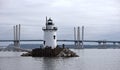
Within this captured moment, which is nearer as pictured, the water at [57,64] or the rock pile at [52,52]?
the water at [57,64]

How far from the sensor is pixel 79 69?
37562 mm

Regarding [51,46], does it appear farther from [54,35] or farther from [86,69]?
[86,69]

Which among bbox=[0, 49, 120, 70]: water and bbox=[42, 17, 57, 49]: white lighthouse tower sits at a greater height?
bbox=[42, 17, 57, 49]: white lighthouse tower

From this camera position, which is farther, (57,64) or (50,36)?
(50,36)

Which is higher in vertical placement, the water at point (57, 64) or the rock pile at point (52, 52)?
the rock pile at point (52, 52)

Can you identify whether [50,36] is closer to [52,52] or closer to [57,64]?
[52,52]

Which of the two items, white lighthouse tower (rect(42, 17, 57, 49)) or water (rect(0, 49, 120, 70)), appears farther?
white lighthouse tower (rect(42, 17, 57, 49))

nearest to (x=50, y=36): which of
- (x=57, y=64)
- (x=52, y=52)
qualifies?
(x=52, y=52)

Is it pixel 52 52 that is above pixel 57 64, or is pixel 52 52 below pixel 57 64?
above

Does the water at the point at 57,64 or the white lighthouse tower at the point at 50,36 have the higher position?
the white lighthouse tower at the point at 50,36

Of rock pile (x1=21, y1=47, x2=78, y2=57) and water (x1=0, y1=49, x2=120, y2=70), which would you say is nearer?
water (x1=0, y1=49, x2=120, y2=70)

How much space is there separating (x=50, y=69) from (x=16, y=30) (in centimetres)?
9896

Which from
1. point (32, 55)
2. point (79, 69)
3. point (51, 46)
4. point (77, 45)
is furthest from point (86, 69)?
point (77, 45)

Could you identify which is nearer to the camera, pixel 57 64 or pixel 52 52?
pixel 57 64
